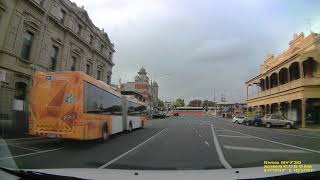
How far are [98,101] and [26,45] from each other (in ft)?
41.3

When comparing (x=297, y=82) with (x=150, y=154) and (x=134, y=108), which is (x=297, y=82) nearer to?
(x=134, y=108)

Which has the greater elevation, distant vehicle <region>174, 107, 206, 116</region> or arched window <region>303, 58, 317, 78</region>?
arched window <region>303, 58, 317, 78</region>

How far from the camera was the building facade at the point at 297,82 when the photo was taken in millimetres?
43281

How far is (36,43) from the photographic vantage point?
29.6 m

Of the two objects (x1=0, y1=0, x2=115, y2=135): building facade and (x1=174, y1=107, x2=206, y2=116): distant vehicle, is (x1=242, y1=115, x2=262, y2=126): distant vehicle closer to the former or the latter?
(x1=0, y1=0, x2=115, y2=135): building facade

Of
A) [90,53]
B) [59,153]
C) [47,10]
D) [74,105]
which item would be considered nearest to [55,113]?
[74,105]

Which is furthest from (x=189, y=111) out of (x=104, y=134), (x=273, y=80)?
(x=104, y=134)

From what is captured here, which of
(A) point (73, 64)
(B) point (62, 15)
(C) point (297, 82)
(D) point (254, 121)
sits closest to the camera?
(B) point (62, 15)

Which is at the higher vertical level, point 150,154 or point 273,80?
point 273,80

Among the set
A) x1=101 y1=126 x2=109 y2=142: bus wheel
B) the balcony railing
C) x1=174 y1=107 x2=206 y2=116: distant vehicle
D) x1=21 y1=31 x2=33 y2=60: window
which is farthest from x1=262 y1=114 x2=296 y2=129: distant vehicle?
x1=174 y1=107 x2=206 y2=116: distant vehicle

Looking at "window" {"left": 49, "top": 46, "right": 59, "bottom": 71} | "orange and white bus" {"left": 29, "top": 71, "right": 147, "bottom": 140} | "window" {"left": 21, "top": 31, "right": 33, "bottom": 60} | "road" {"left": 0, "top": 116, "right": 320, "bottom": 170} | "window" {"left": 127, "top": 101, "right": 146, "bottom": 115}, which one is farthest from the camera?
"window" {"left": 49, "top": 46, "right": 59, "bottom": 71}

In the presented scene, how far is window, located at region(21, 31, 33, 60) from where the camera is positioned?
2678cm

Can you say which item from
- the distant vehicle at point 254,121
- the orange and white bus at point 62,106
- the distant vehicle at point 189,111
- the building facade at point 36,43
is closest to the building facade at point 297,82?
the distant vehicle at point 254,121

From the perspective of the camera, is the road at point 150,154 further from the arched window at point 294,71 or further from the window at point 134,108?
the arched window at point 294,71
